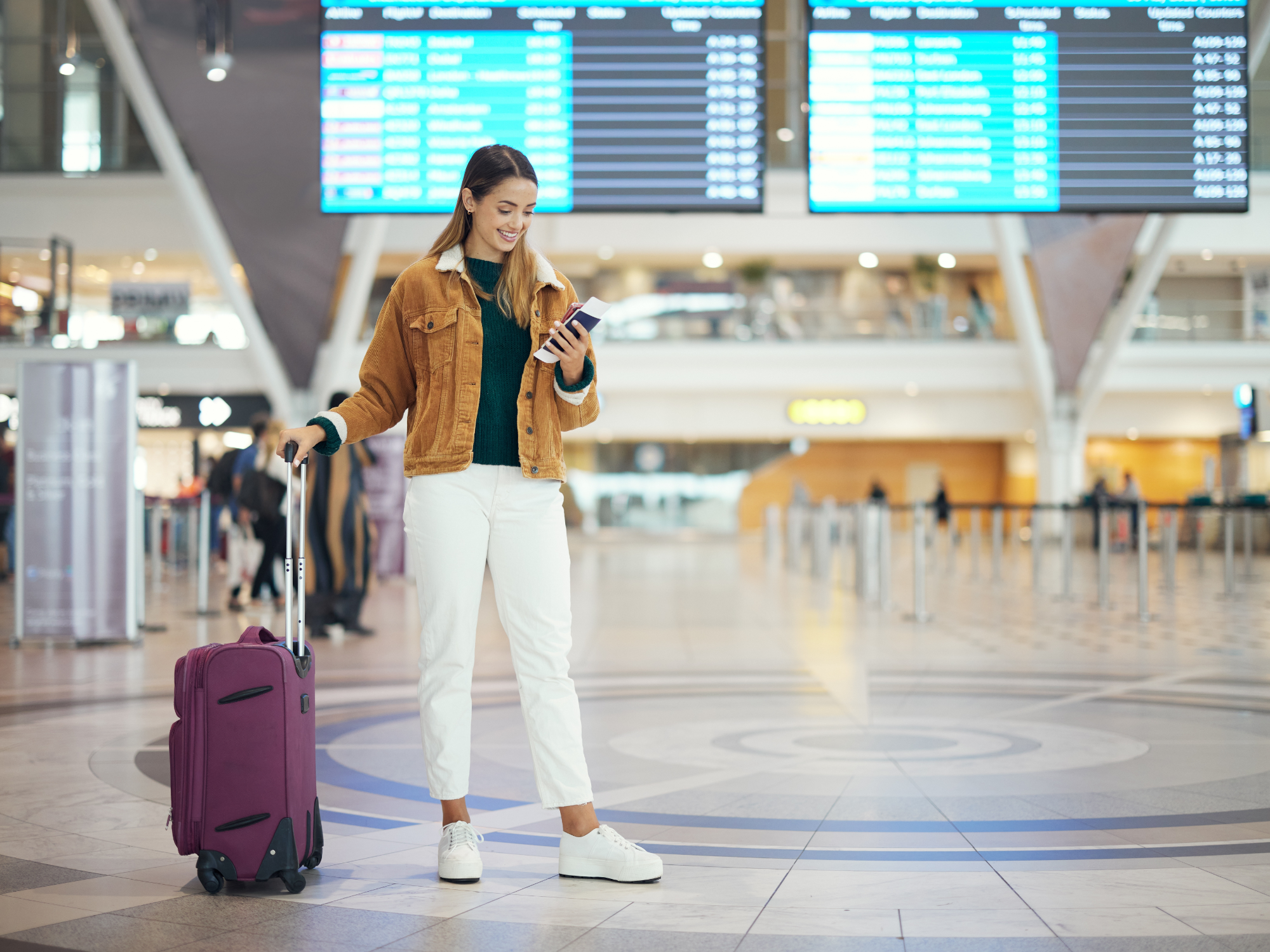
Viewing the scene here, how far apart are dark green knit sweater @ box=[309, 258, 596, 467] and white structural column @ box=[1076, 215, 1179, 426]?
20307 mm

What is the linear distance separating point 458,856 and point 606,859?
34cm

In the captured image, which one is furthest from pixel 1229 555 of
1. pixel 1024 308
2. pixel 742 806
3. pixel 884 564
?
pixel 742 806

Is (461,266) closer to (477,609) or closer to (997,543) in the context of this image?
(477,609)

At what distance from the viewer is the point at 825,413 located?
104 feet

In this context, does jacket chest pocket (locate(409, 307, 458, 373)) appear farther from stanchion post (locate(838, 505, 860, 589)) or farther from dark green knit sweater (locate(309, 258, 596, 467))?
stanchion post (locate(838, 505, 860, 589))

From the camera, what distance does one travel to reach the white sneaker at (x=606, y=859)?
9.84 feet

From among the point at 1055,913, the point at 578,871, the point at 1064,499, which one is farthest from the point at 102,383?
the point at 1064,499

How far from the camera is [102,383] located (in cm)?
858

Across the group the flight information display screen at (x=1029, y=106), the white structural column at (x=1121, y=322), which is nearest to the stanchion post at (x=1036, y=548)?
the flight information display screen at (x=1029, y=106)

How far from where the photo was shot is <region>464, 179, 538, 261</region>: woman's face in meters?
3.10

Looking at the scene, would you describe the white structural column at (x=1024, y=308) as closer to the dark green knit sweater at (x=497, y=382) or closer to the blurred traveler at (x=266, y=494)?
the blurred traveler at (x=266, y=494)

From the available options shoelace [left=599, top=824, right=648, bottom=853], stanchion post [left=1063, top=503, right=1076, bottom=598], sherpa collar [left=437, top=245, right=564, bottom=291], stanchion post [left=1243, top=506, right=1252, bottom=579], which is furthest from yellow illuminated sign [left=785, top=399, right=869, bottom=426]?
shoelace [left=599, top=824, right=648, bottom=853]

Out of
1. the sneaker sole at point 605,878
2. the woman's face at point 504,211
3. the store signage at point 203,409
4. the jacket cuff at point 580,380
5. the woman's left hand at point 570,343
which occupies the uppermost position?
the store signage at point 203,409

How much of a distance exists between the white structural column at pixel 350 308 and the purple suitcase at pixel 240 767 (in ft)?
51.1
